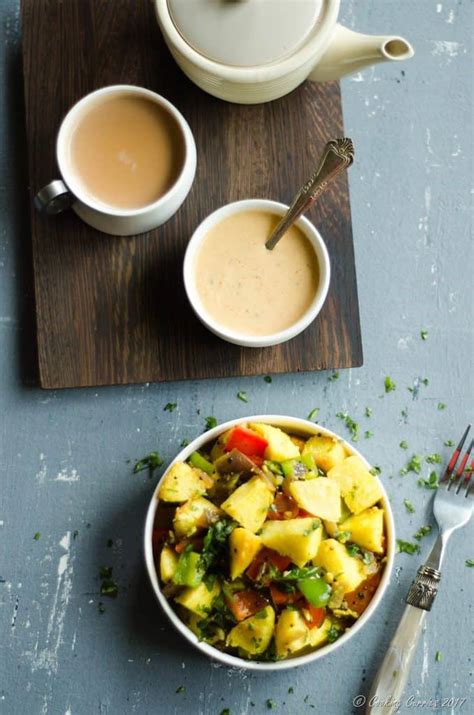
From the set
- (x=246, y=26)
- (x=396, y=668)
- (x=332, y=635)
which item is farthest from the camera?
(x=396, y=668)

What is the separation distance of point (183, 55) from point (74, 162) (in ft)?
1.08

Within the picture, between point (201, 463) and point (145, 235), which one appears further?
point (145, 235)

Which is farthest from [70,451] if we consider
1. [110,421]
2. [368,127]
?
[368,127]

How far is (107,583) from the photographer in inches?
80.2

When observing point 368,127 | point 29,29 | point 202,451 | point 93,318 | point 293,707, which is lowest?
point 293,707

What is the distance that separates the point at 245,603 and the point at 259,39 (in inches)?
43.9

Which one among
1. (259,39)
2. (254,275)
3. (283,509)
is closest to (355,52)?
(259,39)

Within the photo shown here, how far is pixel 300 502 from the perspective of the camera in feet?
5.75

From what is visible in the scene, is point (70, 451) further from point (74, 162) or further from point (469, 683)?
point (469, 683)

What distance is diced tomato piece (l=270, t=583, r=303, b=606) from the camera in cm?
175

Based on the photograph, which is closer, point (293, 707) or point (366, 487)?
point (366, 487)

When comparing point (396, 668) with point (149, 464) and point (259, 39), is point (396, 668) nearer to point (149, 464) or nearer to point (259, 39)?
point (149, 464)

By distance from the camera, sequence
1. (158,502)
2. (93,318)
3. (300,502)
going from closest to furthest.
Answer: (300,502)
(158,502)
(93,318)

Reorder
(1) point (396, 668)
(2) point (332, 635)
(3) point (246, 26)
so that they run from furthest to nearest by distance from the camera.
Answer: (1) point (396, 668) → (2) point (332, 635) → (3) point (246, 26)
